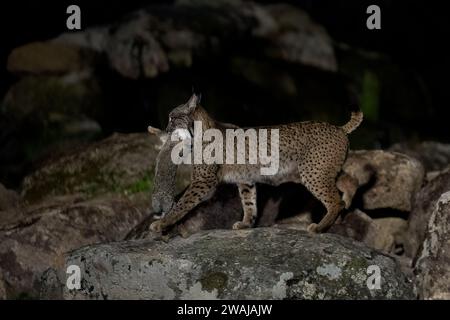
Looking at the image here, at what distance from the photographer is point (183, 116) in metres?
8.26

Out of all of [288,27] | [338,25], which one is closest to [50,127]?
[288,27]

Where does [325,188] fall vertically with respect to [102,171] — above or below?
above

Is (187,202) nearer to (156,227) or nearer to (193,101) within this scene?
(156,227)

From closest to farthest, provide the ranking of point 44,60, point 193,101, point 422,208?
point 193,101 → point 422,208 → point 44,60

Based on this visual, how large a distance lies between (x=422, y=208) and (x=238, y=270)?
3774mm

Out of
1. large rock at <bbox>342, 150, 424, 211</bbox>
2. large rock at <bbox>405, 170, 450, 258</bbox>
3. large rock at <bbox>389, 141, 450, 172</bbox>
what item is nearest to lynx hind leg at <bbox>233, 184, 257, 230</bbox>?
large rock at <bbox>342, 150, 424, 211</bbox>

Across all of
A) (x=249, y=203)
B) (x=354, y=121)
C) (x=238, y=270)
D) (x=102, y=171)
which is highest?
(x=354, y=121)

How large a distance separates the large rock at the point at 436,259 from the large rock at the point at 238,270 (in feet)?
0.55

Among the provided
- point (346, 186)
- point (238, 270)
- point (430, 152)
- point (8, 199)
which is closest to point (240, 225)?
point (346, 186)

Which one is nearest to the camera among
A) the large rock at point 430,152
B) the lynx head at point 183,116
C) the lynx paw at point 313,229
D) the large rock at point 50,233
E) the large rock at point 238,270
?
the large rock at point 238,270

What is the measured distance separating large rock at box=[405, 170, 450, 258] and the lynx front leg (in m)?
3.12

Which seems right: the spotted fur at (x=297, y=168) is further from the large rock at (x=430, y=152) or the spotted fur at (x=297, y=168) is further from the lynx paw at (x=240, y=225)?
the large rock at (x=430, y=152)

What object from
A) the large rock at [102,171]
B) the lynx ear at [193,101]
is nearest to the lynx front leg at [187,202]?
the lynx ear at [193,101]

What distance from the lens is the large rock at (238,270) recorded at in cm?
729
